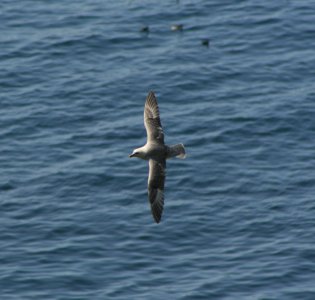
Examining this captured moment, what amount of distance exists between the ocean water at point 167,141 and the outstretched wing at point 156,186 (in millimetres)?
7810

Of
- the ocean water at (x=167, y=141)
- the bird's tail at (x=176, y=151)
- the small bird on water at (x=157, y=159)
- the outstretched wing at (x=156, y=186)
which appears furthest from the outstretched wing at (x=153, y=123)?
the ocean water at (x=167, y=141)

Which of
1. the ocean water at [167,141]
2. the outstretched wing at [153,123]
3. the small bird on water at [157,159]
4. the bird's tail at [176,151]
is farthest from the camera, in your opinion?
the ocean water at [167,141]

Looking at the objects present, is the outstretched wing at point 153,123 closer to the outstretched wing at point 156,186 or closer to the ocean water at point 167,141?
the outstretched wing at point 156,186

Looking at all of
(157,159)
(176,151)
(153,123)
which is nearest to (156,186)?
(157,159)

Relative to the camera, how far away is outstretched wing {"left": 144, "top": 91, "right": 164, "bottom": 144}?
2831 cm

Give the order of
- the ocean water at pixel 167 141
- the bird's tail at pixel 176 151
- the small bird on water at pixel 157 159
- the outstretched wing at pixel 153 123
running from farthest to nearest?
the ocean water at pixel 167 141 → the outstretched wing at pixel 153 123 → the small bird on water at pixel 157 159 → the bird's tail at pixel 176 151

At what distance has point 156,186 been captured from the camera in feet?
92.4

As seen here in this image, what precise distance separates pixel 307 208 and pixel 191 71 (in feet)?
28.9

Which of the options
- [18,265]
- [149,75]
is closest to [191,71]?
[149,75]

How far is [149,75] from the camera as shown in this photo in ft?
147

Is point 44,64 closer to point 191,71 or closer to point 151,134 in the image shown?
point 191,71

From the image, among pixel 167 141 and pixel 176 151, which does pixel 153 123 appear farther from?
pixel 167 141

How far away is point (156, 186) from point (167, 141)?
13306 mm

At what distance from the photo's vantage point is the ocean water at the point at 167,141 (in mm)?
36312
